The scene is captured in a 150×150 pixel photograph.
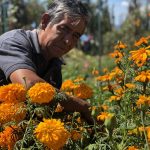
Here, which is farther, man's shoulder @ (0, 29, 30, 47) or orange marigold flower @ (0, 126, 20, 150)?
man's shoulder @ (0, 29, 30, 47)

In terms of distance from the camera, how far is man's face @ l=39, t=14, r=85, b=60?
8.18ft

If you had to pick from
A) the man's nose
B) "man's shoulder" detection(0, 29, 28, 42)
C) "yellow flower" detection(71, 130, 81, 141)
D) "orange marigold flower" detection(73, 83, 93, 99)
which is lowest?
"yellow flower" detection(71, 130, 81, 141)

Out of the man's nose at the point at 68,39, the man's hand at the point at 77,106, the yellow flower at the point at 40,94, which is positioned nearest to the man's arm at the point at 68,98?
the man's hand at the point at 77,106

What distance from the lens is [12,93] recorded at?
1.75 m

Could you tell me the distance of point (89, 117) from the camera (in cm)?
213

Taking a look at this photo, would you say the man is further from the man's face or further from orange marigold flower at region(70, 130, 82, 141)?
orange marigold flower at region(70, 130, 82, 141)

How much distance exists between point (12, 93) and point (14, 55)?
1.94 ft

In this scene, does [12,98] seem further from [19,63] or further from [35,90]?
[19,63]

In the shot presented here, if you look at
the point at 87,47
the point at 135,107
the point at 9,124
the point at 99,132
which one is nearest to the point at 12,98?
the point at 9,124

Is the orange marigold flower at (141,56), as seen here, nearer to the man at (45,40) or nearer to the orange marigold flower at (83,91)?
the orange marigold flower at (83,91)

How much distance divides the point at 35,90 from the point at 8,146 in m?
0.30

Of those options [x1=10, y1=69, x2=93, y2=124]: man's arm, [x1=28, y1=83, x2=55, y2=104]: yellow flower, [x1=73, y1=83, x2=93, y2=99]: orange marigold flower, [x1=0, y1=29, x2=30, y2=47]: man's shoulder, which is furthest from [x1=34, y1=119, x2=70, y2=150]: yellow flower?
[x1=0, y1=29, x2=30, y2=47]: man's shoulder

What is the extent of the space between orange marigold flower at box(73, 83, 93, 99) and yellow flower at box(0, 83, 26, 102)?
45cm

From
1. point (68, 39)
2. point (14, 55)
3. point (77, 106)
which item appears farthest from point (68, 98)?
point (68, 39)
